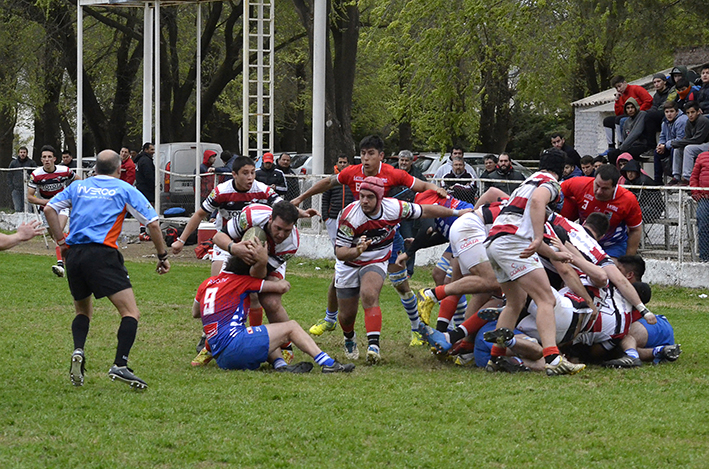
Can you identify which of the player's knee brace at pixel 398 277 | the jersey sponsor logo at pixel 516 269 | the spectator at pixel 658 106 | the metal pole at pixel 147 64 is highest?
the metal pole at pixel 147 64

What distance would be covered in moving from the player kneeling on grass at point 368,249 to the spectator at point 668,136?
8.17m

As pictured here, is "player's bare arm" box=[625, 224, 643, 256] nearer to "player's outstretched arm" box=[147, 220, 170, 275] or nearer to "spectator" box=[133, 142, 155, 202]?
"player's outstretched arm" box=[147, 220, 170, 275]

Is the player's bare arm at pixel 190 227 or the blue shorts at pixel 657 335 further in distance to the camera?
the player's bare arm at pixel 190 227

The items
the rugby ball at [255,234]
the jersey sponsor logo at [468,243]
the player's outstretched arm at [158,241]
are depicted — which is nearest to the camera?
the player's outstretched arm at [158,241]

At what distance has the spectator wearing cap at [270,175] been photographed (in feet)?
61.2

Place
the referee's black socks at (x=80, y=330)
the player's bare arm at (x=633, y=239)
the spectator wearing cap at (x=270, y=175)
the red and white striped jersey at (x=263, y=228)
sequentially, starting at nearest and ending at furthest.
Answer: the referee's black socks at (x=80, y=330) < the red and white striped jersey at (x=263, y=228) < the player's bare arm at (x=633, y=239) < the spectator wearing cap at (x=270, y=175)

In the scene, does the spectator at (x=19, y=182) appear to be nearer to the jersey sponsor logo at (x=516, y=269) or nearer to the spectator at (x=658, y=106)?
the spectator at (x=658, y=106)

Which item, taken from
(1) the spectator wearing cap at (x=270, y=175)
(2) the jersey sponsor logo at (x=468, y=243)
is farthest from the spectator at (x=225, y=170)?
(2) the jersey sponsor logo at (x=468, y=243)

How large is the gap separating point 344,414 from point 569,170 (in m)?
10.4

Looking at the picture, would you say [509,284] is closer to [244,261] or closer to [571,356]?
[571,356]

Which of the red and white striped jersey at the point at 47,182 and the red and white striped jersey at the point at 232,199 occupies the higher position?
the red and white striped jersey at the point at 47,182

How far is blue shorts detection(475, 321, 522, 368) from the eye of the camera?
9028 mm

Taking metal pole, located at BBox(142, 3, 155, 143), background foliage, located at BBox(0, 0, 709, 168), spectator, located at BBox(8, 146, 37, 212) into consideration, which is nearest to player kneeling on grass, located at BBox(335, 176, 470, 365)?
background foliage, located at BBox(0, 0, 709, 168)

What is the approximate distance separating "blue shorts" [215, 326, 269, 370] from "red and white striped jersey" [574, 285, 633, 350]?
9.56ft
